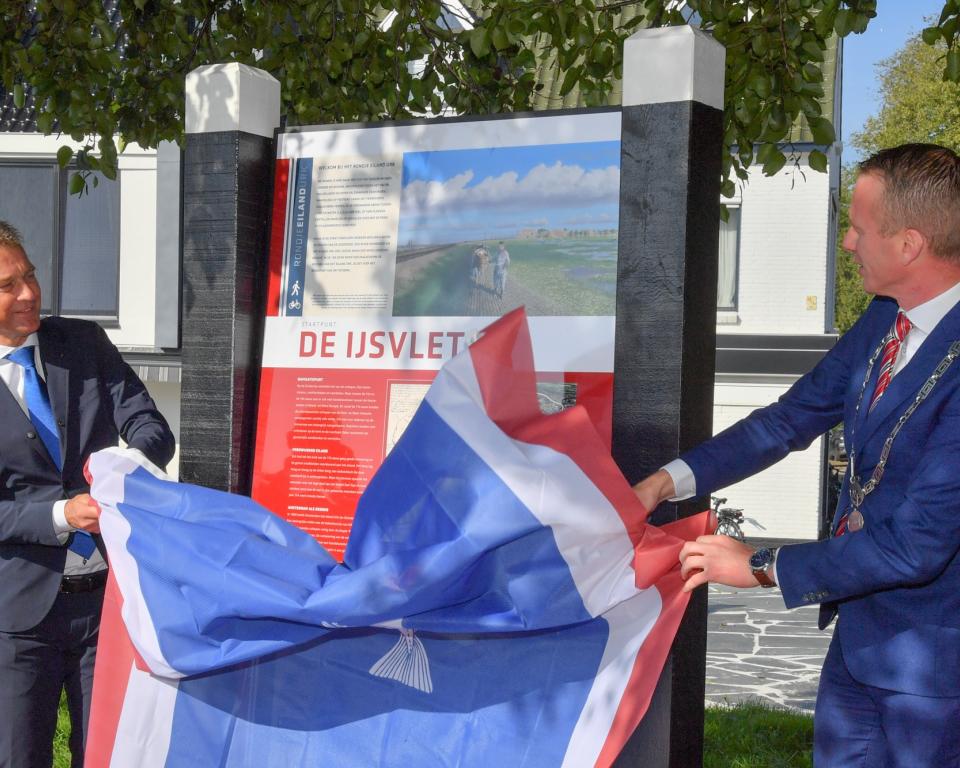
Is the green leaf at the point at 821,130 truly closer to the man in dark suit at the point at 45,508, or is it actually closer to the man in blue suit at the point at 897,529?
the man in blue suit at the point at 897,529

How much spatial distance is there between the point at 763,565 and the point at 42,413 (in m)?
2.55

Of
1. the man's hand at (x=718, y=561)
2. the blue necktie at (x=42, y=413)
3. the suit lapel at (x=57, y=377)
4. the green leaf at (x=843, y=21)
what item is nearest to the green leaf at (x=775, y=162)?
the green leaf at (x=843, y=21)

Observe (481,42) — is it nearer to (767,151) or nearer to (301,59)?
(767,151)

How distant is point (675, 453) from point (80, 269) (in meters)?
14.8

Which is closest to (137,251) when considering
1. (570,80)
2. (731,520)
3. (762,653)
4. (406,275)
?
(762,653)

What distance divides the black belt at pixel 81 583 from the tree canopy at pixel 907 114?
27704 mm

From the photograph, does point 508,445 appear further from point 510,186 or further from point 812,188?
point 812,188

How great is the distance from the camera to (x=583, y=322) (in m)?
3.68

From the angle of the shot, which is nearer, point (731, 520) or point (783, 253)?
point (731, 520)

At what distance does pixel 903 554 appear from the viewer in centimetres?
291

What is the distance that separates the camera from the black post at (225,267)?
13.8 ft

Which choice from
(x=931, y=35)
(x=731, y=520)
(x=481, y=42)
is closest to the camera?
(x=931, y=35)

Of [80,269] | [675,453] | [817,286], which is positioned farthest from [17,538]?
[817,286]

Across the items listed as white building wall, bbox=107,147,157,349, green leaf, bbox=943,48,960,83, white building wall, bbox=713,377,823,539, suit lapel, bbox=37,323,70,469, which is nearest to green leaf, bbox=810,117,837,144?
green leaf, bbox=943,48,960,83
